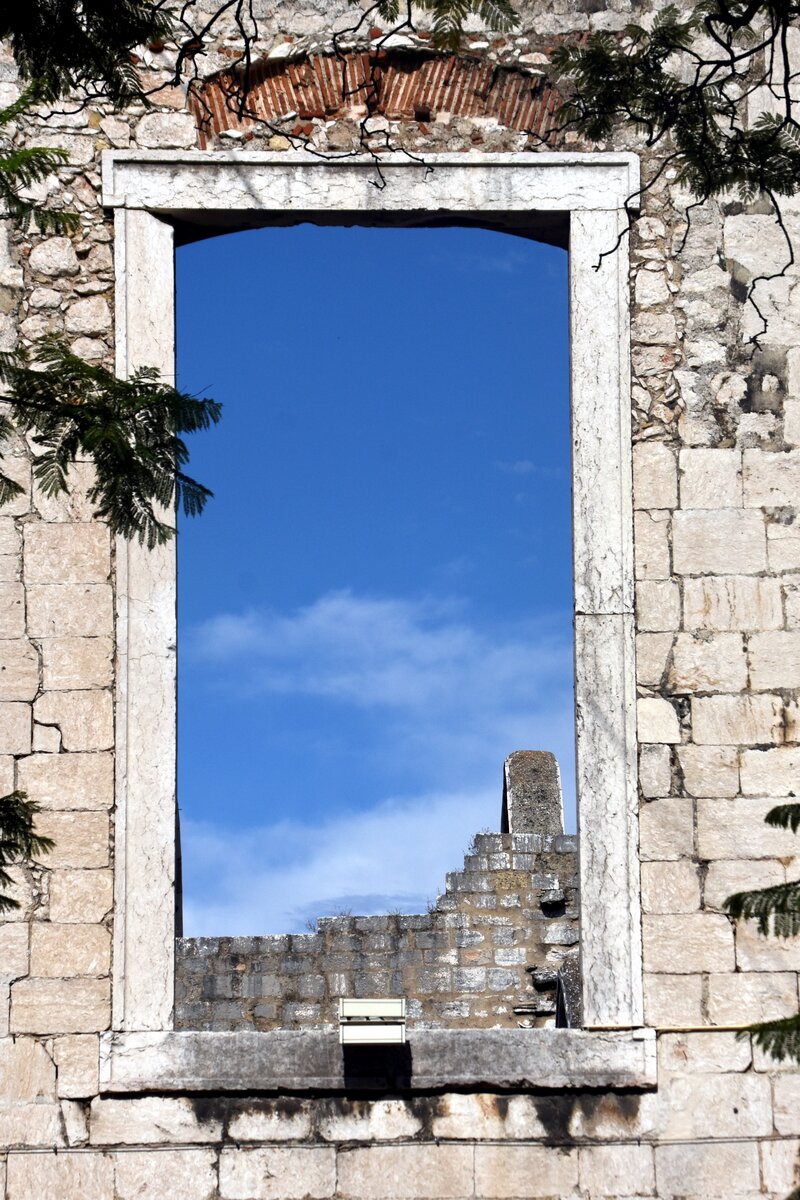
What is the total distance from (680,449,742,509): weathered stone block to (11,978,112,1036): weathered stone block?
300 cm

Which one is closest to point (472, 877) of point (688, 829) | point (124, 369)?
point (688, 829)

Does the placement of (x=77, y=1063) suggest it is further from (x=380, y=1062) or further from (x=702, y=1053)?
(x=702, y=1053)

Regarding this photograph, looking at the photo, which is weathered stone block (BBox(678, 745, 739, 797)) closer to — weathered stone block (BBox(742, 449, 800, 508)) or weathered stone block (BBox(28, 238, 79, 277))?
weathered stone block (BBox(742, 449, 800, 508))

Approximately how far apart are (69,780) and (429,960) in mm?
3620

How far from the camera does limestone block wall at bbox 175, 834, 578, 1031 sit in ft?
34.5

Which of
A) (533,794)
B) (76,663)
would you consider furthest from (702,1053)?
(533,794)

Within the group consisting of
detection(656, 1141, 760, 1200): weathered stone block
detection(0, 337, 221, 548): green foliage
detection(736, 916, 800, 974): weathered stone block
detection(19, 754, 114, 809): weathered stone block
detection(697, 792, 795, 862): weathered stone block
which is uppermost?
detection(0, 337, 221, 548): green foliage

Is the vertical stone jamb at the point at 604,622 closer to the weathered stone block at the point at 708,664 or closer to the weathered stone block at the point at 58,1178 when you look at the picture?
the weathered stone block at the point at 708,664

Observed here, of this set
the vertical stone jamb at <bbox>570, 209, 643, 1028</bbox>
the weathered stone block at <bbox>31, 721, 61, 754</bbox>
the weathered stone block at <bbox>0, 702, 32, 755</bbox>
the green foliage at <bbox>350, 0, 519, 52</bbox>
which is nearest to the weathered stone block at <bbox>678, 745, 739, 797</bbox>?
the vertical stone jamb at <bbox>570, 209, 643, 1028</bbox>

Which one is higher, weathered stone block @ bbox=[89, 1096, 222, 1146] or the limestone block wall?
the limestone block wall

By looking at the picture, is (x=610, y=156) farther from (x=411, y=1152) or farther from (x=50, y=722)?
(x=411, y=1152)

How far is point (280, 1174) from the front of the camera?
23.3 feet

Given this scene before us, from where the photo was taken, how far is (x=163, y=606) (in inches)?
301

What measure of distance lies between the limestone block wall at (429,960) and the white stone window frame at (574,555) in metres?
3.20
